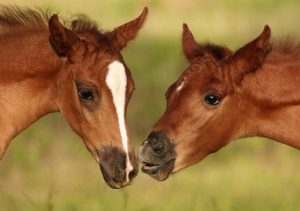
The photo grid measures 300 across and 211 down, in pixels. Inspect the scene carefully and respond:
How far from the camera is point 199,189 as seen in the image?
20.1 metres

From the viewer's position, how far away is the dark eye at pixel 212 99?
1581 cm

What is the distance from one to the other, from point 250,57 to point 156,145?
1.38 metres

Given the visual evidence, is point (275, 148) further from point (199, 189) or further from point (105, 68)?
point (105, 68)

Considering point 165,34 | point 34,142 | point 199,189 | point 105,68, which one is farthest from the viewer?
point 165,34

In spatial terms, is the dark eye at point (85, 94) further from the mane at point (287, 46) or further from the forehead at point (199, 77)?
the mane at point (287, 46)

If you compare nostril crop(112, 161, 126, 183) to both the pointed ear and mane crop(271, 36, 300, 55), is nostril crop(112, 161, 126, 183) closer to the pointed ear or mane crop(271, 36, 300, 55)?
the pointed ear

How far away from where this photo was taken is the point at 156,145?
15.8 meters

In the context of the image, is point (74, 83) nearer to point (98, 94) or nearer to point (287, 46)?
point (98, 94)

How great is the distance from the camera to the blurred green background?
63.6ft

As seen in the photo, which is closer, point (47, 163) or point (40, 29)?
point (40, 29)

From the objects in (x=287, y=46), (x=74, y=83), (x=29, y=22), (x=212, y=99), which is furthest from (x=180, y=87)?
(x=29, y=22)

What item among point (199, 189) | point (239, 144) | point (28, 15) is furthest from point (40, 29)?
point (239, 144)

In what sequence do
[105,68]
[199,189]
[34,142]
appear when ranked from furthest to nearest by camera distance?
[34,142] < [199,189] < [105,68]

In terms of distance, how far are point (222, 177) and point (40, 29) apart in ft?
17.6
